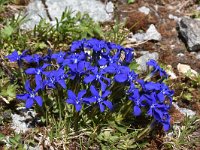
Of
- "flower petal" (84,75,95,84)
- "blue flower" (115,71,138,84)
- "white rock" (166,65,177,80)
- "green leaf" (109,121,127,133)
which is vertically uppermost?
"flower petal" (84,75,95,84)

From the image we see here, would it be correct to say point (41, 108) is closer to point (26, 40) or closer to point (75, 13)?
point (26, 40)

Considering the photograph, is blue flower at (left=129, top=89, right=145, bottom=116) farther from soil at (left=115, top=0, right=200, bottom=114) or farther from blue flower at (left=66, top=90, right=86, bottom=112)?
soil at (left=115, top=0, right=200, bottom=114)

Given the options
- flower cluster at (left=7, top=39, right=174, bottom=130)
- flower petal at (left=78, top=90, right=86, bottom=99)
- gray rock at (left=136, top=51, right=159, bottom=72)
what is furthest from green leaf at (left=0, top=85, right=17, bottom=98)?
gray rock at (left=136, top=51, right=159, bottom=72)

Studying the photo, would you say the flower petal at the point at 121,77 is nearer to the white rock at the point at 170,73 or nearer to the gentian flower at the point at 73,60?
the gentian flower at the point at 73,60

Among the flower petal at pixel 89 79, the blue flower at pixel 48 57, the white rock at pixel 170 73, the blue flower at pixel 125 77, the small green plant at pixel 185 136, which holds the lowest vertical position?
the small green plant at pixel 185 136

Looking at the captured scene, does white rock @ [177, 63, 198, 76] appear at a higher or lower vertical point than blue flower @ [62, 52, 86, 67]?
lower

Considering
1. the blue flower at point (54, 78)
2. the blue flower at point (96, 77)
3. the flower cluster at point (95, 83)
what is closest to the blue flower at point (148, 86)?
the flower cluster at point (95, 83)

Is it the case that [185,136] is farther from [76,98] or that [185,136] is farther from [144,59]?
[76,98]
